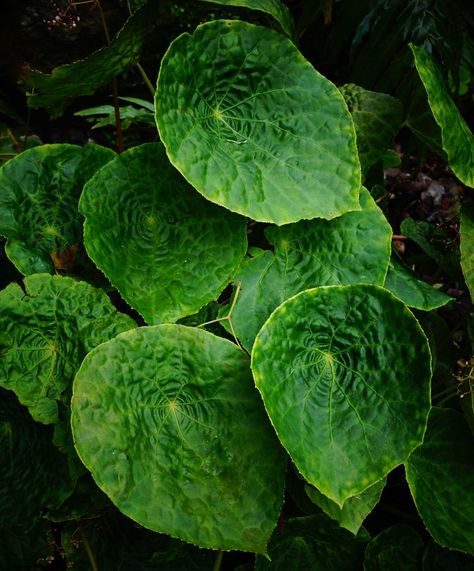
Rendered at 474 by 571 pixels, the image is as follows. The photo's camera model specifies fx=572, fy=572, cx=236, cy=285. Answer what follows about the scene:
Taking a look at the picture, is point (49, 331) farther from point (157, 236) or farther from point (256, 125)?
point (256, 125)

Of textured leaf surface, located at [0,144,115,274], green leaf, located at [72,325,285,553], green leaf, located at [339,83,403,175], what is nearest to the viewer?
green leaf, located at [72,325,285,553]

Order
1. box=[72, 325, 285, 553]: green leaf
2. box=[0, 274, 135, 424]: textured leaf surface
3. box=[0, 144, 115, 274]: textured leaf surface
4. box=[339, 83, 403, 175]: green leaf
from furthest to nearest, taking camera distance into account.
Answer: box=[339, 83, 403, 175]: green leaf < box=[0, 144, 115, 274]: textured leaf surface < box=[0, 274, 135, 424]: textured leaf surface < box=[72, 325, 285, 553]: green leaf

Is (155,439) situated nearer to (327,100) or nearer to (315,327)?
(315,327)

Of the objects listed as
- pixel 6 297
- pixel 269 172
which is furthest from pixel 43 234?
pixel 269 172

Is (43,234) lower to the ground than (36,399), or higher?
higher

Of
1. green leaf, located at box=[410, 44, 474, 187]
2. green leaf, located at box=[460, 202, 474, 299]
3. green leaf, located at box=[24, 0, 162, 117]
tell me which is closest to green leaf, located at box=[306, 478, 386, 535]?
green leaf, located at box=[460, 202, 474, 299]

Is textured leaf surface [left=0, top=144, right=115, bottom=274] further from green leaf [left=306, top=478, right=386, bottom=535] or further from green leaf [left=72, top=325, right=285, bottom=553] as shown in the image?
green leaf [left=306, top=478, right=386, bottom=535]
